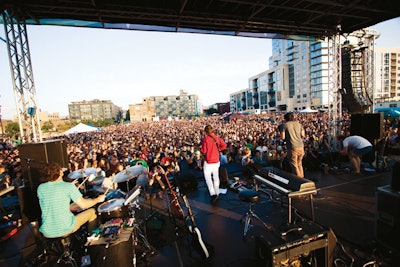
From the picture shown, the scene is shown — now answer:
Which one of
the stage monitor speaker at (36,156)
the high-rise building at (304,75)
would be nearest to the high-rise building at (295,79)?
the high-rise building at (304,75)

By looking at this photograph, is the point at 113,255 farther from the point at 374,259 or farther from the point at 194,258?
the point at 374,259

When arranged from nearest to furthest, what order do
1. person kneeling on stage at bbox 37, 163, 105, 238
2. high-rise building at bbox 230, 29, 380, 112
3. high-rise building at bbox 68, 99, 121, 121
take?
person kneeling on stage at bbox 37, 163, 105, 238, high-rise building at bbox 230, 29, 380, 112, high-rise building at bbox 68, 99, 121, 121

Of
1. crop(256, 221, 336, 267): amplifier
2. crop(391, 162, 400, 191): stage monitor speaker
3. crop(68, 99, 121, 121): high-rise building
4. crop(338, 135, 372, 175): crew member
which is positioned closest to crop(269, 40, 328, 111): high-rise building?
crop(338, 135, 372, 175): crew member

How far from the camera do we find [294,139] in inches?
167

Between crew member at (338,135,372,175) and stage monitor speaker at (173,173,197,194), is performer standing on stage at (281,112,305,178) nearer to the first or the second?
crew member at (338,135,372,175)

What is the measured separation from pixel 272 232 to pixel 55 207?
2.56m

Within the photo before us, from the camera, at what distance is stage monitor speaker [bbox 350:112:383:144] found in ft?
18.6

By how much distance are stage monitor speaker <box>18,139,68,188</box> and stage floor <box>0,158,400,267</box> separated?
1.00 meters

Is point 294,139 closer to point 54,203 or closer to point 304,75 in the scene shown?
point 54,203

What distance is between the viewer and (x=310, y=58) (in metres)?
54.7

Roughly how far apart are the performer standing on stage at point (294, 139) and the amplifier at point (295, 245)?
7.56 ft

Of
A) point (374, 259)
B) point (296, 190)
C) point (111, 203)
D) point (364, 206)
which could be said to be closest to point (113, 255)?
point (111, 203)

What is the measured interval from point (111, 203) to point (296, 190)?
2.53 meters

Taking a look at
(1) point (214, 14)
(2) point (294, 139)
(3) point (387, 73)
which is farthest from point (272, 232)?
(3) point (387, 73)
